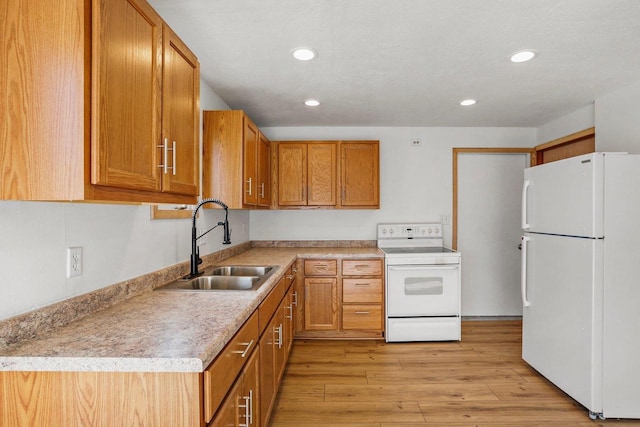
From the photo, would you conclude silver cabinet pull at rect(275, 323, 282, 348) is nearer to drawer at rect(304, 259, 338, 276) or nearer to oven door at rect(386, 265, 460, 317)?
drawer at rect(304, 259, 338, 276)

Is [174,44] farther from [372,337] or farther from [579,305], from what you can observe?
[372,337]

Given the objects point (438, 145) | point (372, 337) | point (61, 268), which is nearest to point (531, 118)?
point (438, 145)

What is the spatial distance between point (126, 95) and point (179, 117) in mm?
376

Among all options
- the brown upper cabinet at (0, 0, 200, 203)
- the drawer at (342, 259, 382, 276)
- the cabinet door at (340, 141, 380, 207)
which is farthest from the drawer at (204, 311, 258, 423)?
the cabinet door at (340, 141, 380, 207)

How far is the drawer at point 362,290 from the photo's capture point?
3510mm

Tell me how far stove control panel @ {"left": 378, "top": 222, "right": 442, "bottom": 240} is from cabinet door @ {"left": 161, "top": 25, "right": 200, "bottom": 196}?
273 cm

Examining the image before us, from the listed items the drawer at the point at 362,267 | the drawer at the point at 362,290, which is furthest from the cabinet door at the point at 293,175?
the drawer at the point at 362,290

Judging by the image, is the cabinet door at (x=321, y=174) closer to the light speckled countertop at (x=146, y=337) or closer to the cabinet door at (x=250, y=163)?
the cabinet door at (x=250, y=163)

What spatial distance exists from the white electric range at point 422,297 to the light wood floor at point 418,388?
13cm

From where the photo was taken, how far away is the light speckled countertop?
0.99 m

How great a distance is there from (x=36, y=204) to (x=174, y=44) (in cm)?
80

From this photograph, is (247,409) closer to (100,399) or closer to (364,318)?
(100,399)

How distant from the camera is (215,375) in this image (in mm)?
1099

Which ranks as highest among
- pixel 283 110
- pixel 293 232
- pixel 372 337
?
pixel 283 110
